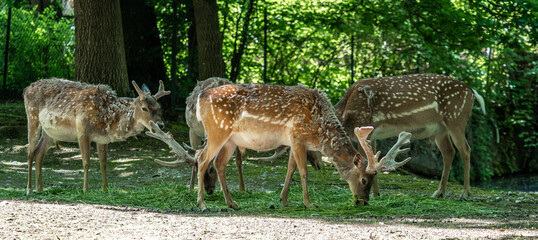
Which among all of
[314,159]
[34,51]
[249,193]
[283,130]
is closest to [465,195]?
[314,159]

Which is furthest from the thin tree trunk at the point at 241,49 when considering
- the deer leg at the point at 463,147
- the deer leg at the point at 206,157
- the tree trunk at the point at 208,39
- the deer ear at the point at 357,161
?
the deer ear at the point at 357,161

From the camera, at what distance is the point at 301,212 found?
7289 millimetres

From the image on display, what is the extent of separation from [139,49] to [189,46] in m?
1.27

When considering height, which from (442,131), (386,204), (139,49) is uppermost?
(139,49)

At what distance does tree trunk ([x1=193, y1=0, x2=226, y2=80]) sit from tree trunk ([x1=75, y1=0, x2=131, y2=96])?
195 centimetres

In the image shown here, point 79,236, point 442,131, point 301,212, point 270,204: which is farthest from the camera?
point 442,131

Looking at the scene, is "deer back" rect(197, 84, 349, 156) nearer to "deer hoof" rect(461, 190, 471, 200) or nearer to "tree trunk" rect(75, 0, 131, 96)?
"deer hoof" rect(461, 190, 471, 200)

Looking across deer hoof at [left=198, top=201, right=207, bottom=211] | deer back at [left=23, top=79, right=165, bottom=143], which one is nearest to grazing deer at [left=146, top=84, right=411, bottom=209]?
deer hoof at [left=198, top=201, right=207, bottom=211]

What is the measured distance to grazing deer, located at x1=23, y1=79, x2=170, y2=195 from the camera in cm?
888

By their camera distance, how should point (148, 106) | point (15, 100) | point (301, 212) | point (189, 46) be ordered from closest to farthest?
point (301, 212) → point (148, 106) → point (15, 100) → point (189, 46)

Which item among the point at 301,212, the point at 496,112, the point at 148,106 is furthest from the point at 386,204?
the point at 496,112

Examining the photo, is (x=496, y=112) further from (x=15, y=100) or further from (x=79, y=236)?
(x=79, y=236)

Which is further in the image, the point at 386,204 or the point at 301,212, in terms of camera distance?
the point at 386,204

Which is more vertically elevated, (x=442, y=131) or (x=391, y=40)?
(x=391, y=40)
